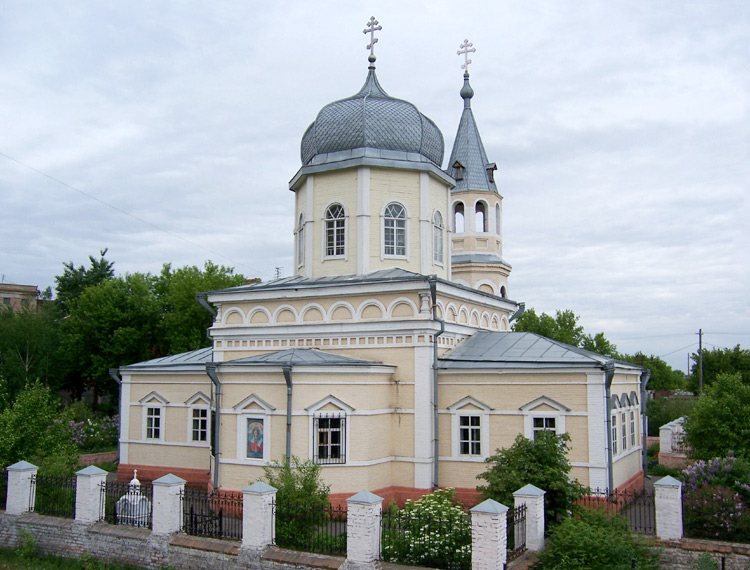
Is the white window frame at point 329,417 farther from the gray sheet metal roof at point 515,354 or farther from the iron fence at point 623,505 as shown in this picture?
the iron fence at point 623,505

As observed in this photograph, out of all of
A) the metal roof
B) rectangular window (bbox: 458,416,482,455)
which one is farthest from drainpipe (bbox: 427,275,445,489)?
the metal roof

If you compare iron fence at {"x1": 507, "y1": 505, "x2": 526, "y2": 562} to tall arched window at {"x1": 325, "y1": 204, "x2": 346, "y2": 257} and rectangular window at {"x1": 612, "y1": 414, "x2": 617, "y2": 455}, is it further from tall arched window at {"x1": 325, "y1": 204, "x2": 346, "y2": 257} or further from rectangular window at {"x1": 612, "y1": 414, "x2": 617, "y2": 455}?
tall arched window at {"x1": 325, "y1": 204, "x2": 346, "y2": 257}

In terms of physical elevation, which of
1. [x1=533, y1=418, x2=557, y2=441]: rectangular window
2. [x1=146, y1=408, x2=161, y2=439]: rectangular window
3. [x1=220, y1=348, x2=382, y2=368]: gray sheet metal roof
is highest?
[x1=220, y1=348, x2=382, y2=368]: gray sheet metal roof

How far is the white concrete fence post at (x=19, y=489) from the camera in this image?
1395 centimetres

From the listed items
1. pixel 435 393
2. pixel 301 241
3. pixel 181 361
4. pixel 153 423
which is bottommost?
pixel 153 423

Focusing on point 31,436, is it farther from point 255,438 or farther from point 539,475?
point 539,475

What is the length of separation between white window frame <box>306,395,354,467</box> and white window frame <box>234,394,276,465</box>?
3.12ft

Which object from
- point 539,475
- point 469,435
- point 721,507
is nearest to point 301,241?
point 469,435

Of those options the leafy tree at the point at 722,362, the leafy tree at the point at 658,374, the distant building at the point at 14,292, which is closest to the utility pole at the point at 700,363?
the leafy tree at the point at 722,362

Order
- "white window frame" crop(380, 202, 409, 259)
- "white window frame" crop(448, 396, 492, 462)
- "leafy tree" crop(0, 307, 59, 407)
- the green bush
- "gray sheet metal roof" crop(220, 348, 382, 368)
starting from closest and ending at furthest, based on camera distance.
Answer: the green bush < "gray sheet metal roof" crop(220, 348, 382, 368) < "white window frame" crop(448, 396, 492, 462) < "white window frame" crop(380, 202, 409, 259) < "leafy tree" crop(0, 307, 59, 407)

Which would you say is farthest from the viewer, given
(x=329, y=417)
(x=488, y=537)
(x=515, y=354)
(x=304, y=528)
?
(x=515, y=354)

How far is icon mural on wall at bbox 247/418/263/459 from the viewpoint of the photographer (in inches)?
612

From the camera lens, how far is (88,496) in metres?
13.0

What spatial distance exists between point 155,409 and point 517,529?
43.0 feet
